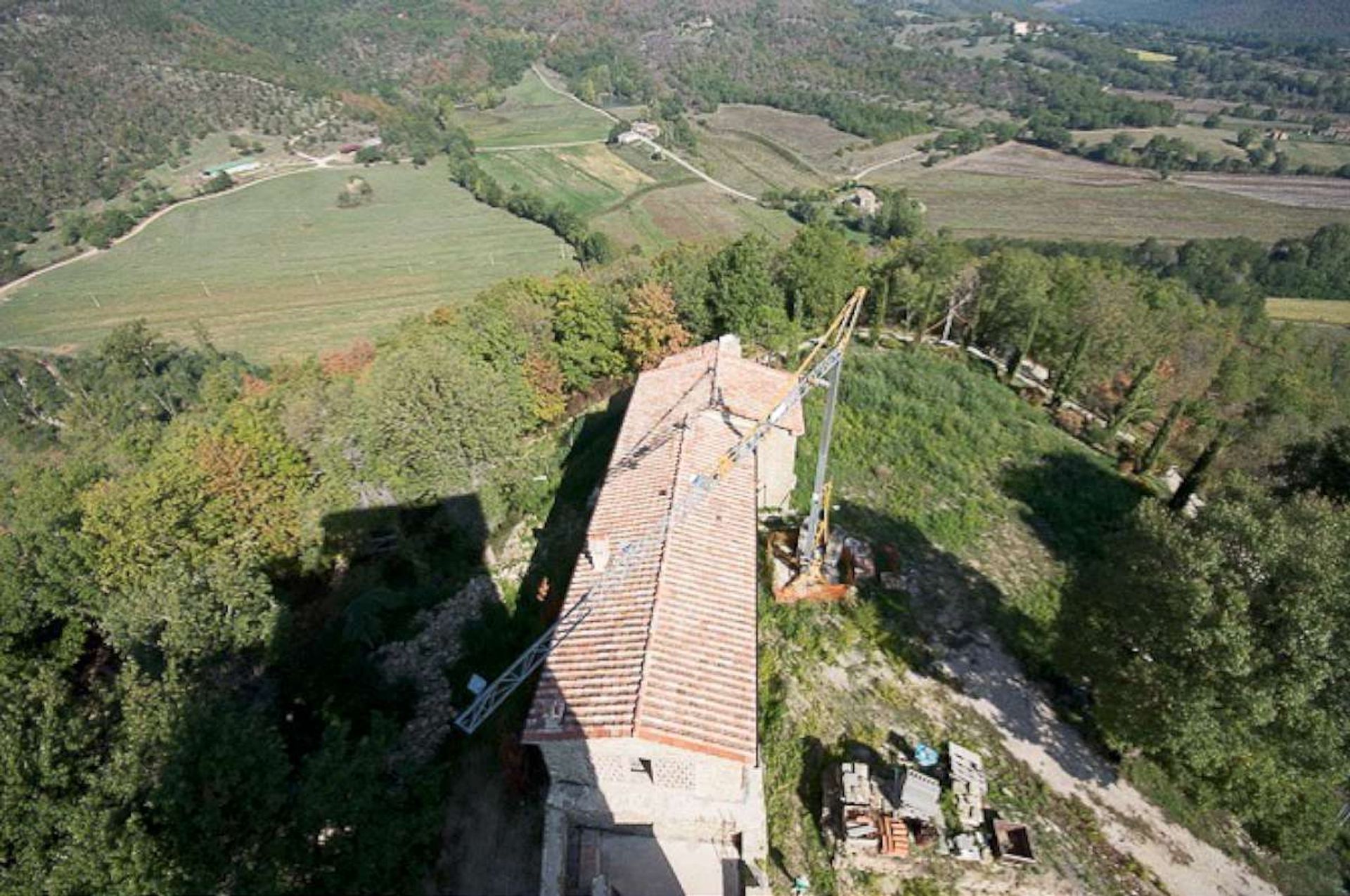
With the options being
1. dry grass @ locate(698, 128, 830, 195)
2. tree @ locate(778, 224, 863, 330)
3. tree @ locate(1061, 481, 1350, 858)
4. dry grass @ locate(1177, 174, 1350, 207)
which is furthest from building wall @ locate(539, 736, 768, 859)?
dry grass @ locate(1177, 174, 1350, 207)

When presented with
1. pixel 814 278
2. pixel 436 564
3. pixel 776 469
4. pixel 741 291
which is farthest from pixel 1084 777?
pixel 814 278

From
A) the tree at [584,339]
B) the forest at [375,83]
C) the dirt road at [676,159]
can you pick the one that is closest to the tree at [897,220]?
the dirt road at [676,159]

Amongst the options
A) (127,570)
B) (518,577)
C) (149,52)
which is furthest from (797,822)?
(149,52)

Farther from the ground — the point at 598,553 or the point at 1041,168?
the point at 1041,168

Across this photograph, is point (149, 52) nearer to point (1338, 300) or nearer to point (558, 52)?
point (558, 52)

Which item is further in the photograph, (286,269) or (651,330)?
(286,269)

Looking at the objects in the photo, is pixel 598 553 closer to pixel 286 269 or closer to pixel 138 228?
pixel 286 269

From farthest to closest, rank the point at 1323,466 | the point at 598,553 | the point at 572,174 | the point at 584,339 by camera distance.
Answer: the point at 572,174
the point at 584,339
the point at 1323,466
the point at 598,553
